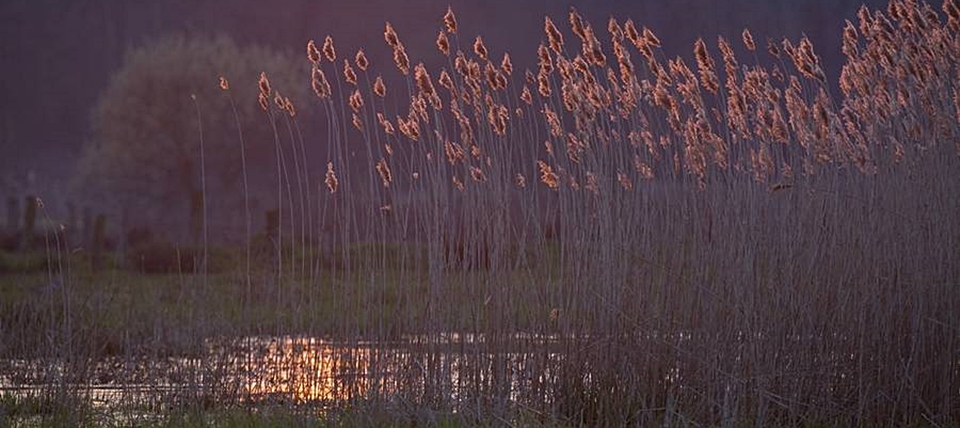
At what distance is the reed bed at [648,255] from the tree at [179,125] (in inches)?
986

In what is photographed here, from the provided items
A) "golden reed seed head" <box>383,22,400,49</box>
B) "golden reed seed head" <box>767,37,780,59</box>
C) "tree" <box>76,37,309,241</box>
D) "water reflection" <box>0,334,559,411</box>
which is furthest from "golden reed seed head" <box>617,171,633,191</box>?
"tree" <box>76,37,309,241</box>

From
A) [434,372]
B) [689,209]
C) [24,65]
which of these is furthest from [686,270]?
[24,65]

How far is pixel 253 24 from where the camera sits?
5512cm

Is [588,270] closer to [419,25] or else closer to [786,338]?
[786,338]

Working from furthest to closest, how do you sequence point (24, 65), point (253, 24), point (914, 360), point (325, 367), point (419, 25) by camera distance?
point (419, 25) < point (24, 65) < point (253, 24) < point (325, 367) < point (914, 360)

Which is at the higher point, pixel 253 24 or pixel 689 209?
pixel 253 24

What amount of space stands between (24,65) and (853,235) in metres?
76.6

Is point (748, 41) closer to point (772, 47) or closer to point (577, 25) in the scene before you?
point (772, 47)

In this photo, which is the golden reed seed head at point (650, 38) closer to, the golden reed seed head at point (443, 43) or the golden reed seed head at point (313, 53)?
the golden reed seed head at point (443, 43)

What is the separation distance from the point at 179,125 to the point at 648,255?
27623mm

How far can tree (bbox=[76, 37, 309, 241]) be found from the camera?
3241 centimetres

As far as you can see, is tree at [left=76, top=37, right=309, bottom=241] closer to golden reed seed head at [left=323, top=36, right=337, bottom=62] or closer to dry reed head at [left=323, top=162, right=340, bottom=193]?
golden reed seed head at [left=323, top=36, right=337, bottom=62]

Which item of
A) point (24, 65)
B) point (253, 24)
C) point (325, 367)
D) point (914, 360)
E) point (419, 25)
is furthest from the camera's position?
point (419, 25)

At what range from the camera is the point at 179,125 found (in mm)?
32594
